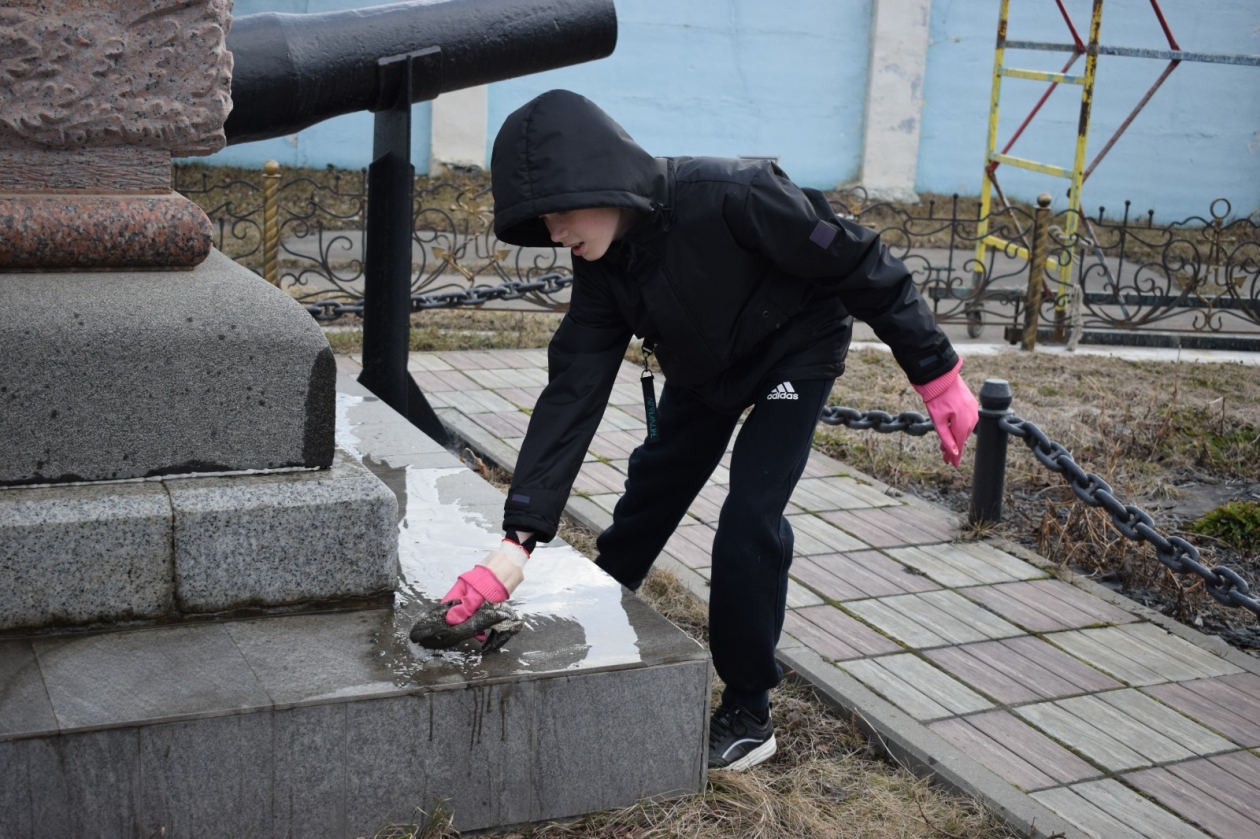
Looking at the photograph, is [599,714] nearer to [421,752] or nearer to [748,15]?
[421,752]

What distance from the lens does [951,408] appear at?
2.77 m

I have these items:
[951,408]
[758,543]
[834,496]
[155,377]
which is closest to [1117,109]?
[834,496]

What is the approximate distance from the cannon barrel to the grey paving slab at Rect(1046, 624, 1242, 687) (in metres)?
2.51

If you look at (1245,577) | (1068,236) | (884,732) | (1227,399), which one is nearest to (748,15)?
(1068,236)

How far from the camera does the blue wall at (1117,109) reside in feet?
53.8

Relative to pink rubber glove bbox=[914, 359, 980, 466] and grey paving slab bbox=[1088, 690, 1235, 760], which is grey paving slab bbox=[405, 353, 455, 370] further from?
pink rubber glove bbox=[914, 359, 980, 466]

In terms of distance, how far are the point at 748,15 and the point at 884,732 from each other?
1376 centimetres

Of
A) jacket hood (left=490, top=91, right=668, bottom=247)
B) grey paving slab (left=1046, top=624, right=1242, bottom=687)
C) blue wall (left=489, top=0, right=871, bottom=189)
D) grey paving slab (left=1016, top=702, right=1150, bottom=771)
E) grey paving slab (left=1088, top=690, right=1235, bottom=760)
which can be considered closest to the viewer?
jacket hood (left=490, top=91, right=668, bottom=247)

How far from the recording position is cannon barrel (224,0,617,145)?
3994mm

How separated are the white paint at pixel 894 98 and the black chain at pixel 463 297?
28.1 ft

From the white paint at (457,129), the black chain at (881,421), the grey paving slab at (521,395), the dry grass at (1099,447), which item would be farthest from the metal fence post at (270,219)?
the white paint at (457,129)

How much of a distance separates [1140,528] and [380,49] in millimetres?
2761

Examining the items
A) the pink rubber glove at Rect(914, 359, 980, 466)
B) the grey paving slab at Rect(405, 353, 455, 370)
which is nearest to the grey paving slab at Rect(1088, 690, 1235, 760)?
the pink rubber glove at Rect(914, 359, 980, 466)

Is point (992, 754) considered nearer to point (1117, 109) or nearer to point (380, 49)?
point (380, 49)
